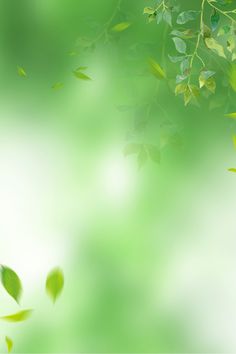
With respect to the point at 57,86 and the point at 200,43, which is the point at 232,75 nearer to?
the point at 200,43

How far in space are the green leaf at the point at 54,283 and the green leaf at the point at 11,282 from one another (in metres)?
0.06

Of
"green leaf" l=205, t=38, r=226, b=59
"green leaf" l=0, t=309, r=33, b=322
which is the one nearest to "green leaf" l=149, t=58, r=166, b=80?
→ "green leaf" l=205, t=38, r=226, b=59

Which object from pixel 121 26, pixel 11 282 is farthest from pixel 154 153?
pixel 11 282

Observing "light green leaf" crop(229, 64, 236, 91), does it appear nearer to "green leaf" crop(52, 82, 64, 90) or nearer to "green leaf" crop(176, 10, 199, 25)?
"green leaf" crop(176, 10, 199, 25)

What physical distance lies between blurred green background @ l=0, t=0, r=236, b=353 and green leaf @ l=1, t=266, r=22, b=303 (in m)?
0.01

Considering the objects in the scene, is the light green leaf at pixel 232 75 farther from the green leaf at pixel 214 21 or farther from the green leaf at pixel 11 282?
the green leaf at pixel 11 282

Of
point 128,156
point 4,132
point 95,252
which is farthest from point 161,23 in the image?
point 95,252

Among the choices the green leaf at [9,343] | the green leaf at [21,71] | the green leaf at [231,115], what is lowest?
the green leaf at [9,343]

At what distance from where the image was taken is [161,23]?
1.34 meters

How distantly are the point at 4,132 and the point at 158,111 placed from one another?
1.10 ft

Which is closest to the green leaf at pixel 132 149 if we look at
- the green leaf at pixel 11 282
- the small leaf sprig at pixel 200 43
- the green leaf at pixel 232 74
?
the small leaf sprig at pixel 200 43

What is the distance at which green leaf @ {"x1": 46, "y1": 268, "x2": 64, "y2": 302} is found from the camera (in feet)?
4.29

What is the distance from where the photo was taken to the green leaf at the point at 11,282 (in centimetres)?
130

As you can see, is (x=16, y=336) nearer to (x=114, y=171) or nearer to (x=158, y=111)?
(x=114, y=171)
